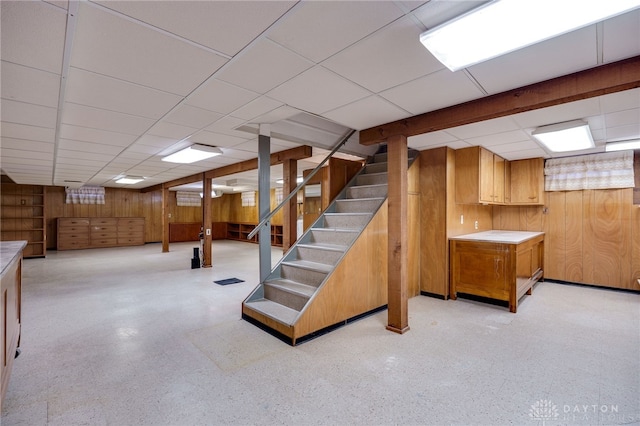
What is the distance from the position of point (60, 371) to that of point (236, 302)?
2.02 metres

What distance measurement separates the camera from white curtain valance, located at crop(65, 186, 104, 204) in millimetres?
10141

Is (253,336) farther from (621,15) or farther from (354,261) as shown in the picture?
(621,15)

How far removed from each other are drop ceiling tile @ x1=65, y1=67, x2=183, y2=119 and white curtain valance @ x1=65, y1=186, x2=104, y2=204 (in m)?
9.80

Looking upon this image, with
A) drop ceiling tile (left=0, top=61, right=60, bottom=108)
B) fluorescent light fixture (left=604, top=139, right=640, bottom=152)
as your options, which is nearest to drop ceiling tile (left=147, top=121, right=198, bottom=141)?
drop ceiling tile (left=0, top=61, right=60, bottom=108)

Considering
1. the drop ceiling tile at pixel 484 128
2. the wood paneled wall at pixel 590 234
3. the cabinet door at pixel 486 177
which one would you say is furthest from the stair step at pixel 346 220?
the wood paneled wall at pixel 590 234

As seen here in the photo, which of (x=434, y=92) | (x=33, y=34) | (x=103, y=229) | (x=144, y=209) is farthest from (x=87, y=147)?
(x=144, y=209)

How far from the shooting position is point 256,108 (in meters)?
2.77

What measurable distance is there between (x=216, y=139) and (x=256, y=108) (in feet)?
4.60

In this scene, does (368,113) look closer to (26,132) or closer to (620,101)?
(620,101)

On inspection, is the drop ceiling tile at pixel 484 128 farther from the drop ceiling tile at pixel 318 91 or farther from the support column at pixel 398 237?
the drop ceiling tile at pixel 318 91

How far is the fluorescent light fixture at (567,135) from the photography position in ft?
10.2

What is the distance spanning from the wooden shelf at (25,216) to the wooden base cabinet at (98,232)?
3.12ft

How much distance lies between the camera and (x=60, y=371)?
2.32m

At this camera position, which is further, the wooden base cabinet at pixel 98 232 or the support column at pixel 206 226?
the wooden base cabinet at pixel 98 232
